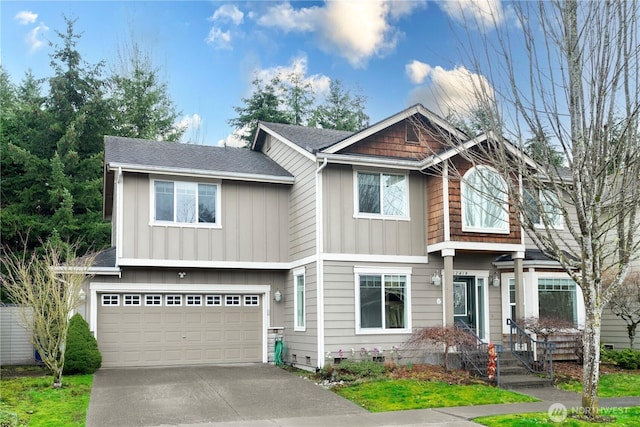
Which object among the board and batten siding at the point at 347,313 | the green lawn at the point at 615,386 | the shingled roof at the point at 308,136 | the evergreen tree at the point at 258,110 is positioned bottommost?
the green lawn at the point at 615,386

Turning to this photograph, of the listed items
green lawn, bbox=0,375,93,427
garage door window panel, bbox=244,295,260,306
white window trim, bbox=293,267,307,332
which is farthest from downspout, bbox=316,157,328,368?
green lawn, bbox=0,375,93,427

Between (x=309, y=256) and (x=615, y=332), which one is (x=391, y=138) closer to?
(x=309, y=256)

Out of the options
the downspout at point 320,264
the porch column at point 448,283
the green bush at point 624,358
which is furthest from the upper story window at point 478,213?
the green bush at point 624,358

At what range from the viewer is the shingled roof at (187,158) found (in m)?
17.2

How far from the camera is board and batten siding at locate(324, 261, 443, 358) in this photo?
15.8m

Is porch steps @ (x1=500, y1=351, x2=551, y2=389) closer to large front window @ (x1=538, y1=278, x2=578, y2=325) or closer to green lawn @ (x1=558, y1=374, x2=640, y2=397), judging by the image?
green lawn @ (x1=558, y1=374, x2=640, y2=397)

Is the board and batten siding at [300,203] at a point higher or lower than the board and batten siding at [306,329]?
higher

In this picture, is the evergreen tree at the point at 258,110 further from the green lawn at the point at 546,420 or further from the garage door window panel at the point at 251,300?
the green lawn at the point at 546,420

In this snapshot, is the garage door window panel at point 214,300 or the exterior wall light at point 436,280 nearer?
the exterior wall light at point 436,280

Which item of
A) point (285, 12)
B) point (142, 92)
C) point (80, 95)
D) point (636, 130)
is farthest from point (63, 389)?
point (142, 92)

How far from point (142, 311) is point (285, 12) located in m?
14.7

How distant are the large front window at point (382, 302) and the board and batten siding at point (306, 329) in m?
1.12

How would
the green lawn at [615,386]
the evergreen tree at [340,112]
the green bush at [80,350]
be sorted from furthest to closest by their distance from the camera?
the evergreen tree at [340,112], the green bush at [80,350], the green lawn at [615,386]

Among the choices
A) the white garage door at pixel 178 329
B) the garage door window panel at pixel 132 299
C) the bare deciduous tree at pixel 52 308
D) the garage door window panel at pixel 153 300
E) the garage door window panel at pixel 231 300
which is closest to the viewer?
the bare deciduous tree at pixel 52 308
